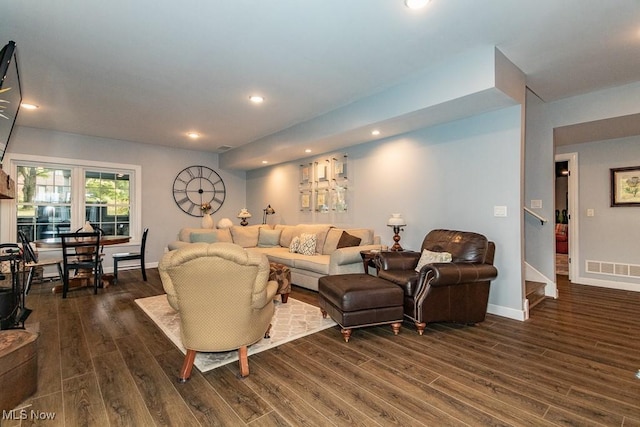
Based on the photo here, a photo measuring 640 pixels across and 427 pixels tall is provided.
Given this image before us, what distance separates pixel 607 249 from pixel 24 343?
6.89 meters

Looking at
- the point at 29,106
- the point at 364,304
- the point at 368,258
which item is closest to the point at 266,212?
the point at 368,258

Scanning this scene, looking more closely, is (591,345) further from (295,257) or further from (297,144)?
(297,144)

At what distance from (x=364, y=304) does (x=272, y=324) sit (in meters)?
1.00

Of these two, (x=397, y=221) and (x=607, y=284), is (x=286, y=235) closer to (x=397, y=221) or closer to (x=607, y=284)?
(x=397, y=221)

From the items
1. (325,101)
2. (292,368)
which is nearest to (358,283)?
(292,368)

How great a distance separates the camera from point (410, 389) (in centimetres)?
197

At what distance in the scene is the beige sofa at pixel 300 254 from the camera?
4.02 metres

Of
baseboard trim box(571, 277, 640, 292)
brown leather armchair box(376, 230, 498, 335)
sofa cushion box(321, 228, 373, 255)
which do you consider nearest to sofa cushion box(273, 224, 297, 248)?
sofa cushion box(321, 228, 373, 255)

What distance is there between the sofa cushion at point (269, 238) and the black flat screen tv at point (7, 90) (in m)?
3.82

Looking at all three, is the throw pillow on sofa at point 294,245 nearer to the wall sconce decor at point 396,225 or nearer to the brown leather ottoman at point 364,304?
the wall sconce decor at point 396,225

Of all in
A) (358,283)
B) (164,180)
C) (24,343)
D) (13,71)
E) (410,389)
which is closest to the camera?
(24,343)

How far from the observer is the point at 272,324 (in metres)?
3.10

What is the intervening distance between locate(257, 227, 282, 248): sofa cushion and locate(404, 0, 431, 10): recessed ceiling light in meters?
4.45

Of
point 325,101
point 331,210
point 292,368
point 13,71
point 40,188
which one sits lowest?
point 292,368
